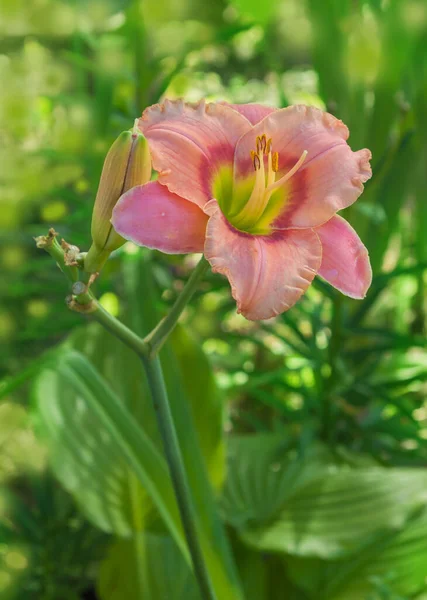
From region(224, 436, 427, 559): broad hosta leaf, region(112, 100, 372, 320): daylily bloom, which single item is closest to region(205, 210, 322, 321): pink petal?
region(112, 100, 372, 320): daylily bloom

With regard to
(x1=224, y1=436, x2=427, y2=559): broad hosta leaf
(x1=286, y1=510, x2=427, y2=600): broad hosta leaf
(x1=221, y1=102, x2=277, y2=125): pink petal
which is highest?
(x1=221, y1=102, x2=277, y2=125): pink petal

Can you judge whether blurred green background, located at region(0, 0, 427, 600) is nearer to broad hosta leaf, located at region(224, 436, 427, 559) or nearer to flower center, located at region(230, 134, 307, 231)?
broad hosta leaf, located at region(224, 436, 427, 559)

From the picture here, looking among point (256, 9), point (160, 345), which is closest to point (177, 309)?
point (160, 345)

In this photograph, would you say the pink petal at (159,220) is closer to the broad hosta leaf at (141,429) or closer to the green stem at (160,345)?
the green stem at (160,345)

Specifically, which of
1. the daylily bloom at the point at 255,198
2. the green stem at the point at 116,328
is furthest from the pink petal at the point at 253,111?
the green stem at the point at 116,328

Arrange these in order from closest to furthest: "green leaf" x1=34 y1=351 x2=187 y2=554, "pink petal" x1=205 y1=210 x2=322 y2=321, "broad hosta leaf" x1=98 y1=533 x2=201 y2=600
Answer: "pink petal" x1=205 y1=210 x2=322 y2=321 < "green leaf" x1=34 y1=351 x2=187 y2=554 < "broad hosta leaf" x1=98 y1=533 x2=201 y2=600

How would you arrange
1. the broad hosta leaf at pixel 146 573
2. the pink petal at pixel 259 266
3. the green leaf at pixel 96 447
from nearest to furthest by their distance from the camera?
the pink petal at pixel 259 266
the green leaf at pixel 96 447
the broad hosta leaf at pixel 146 573

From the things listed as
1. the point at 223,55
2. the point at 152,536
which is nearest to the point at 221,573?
the point at 152,536
